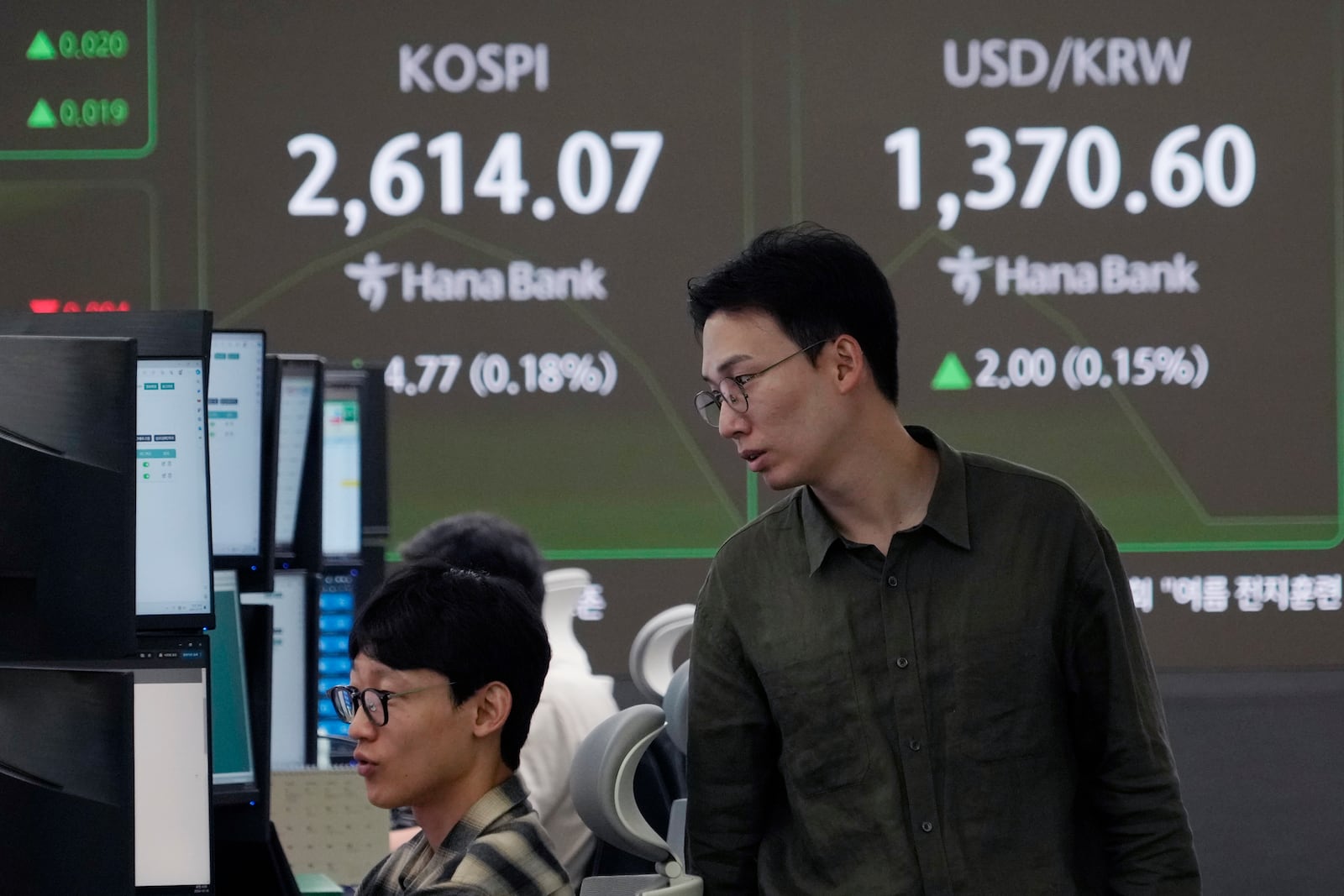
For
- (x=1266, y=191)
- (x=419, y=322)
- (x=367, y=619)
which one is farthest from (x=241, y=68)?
(x=367, y=619)

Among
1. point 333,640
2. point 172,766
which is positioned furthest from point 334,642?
point 172,766

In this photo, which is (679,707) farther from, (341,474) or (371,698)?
(341,474)

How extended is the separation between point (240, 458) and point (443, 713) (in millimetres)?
811

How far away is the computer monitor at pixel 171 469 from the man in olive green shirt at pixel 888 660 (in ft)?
1.97

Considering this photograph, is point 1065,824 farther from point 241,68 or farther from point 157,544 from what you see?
point 241,68

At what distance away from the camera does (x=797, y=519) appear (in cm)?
169

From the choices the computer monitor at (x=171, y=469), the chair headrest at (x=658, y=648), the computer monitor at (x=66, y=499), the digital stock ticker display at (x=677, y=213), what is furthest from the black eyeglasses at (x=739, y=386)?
the digital stock ticker display at (x=677, y=213)

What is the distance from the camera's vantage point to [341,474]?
117 inches

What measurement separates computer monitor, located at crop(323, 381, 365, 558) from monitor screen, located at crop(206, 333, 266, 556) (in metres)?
0.67

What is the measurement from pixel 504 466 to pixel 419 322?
0.43 metres

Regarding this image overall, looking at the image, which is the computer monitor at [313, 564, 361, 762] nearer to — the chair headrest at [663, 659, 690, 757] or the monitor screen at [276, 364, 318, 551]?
the monitor screen at [276, 364, 318, 551]

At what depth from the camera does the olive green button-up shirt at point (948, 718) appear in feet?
5.08

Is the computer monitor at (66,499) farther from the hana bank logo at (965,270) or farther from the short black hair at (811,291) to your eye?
the hana bank logo at (965,270)

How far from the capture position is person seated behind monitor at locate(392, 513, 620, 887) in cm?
297
